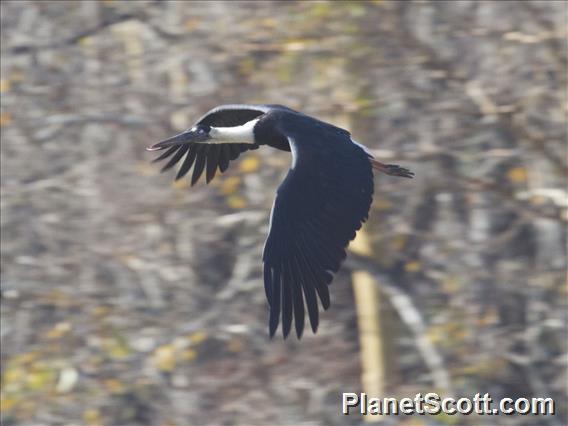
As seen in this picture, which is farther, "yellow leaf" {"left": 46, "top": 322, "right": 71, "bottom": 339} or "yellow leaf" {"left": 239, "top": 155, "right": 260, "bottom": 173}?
"yellow leaf" {"left": 46, "top": 322, "right": 71, "bottom": 339}

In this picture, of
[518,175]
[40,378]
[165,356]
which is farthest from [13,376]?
[518,175]

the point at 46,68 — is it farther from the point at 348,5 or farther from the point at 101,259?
the point at 348,5

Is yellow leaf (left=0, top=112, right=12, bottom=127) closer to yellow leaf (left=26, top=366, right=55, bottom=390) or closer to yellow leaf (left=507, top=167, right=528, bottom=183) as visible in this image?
yellow leaf (left=26, top=366, right=55, bottom=390)

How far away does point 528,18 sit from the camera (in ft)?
30.8

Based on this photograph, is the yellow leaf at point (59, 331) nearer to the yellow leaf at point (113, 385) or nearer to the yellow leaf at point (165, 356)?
the yellow leaf at point (113, 385)

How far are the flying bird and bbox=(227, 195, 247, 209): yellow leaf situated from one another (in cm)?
229

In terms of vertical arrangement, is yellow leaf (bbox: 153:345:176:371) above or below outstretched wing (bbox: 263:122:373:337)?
below

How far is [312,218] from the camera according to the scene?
20.6 feet

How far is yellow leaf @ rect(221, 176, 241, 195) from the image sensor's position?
932cm

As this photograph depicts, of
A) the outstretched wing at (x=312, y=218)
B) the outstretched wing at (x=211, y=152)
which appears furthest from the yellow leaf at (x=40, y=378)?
the outstretched wing at (x=312, y=218)

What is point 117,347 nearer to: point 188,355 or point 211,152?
point 188,355

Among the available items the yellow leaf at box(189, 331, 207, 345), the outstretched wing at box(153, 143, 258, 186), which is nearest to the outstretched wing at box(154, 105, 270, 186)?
the outstretched wing at box(153, 143, 258, 186)

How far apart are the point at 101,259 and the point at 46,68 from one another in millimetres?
1118

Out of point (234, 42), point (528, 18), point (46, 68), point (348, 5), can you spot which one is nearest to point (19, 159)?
point (46, 68)
